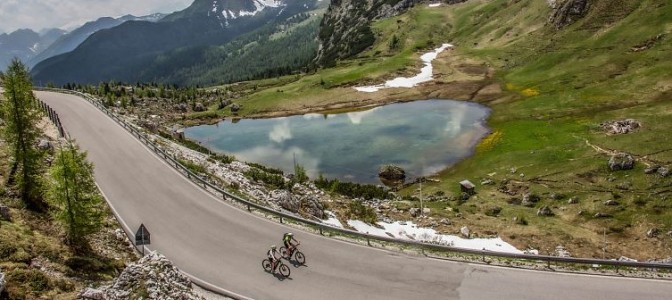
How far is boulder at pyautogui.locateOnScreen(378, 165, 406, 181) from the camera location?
224 feet

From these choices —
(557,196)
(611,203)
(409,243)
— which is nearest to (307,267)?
(409,243)

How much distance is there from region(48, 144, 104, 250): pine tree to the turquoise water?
46.1 m

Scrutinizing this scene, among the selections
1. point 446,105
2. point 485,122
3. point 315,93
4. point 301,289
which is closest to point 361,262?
point 301,289

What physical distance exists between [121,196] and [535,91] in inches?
3692

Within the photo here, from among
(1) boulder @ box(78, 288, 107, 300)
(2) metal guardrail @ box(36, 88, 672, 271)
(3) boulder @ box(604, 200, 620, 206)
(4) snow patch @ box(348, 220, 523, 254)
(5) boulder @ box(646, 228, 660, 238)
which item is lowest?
(4) snow patch @ box(348, 220, 523, 254)

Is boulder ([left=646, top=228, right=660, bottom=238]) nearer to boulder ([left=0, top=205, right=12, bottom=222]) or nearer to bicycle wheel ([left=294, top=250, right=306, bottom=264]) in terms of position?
bicycle wheel ([left=294, top=250, right=306, bottom=264])

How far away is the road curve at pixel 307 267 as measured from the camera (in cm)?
2469

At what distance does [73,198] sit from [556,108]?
287 feet

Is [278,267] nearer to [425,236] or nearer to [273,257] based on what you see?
[273,257]

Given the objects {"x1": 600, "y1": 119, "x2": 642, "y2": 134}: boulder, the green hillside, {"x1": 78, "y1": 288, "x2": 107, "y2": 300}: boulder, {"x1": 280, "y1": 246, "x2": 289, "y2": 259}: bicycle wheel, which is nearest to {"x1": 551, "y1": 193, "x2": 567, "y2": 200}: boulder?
the green hillside

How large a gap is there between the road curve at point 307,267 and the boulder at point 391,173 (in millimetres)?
33103

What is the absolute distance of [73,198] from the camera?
26.2m

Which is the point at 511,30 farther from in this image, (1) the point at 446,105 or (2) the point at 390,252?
(2) the point at 390,252

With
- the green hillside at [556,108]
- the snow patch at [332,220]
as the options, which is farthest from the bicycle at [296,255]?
the green hillside at [556,108]
